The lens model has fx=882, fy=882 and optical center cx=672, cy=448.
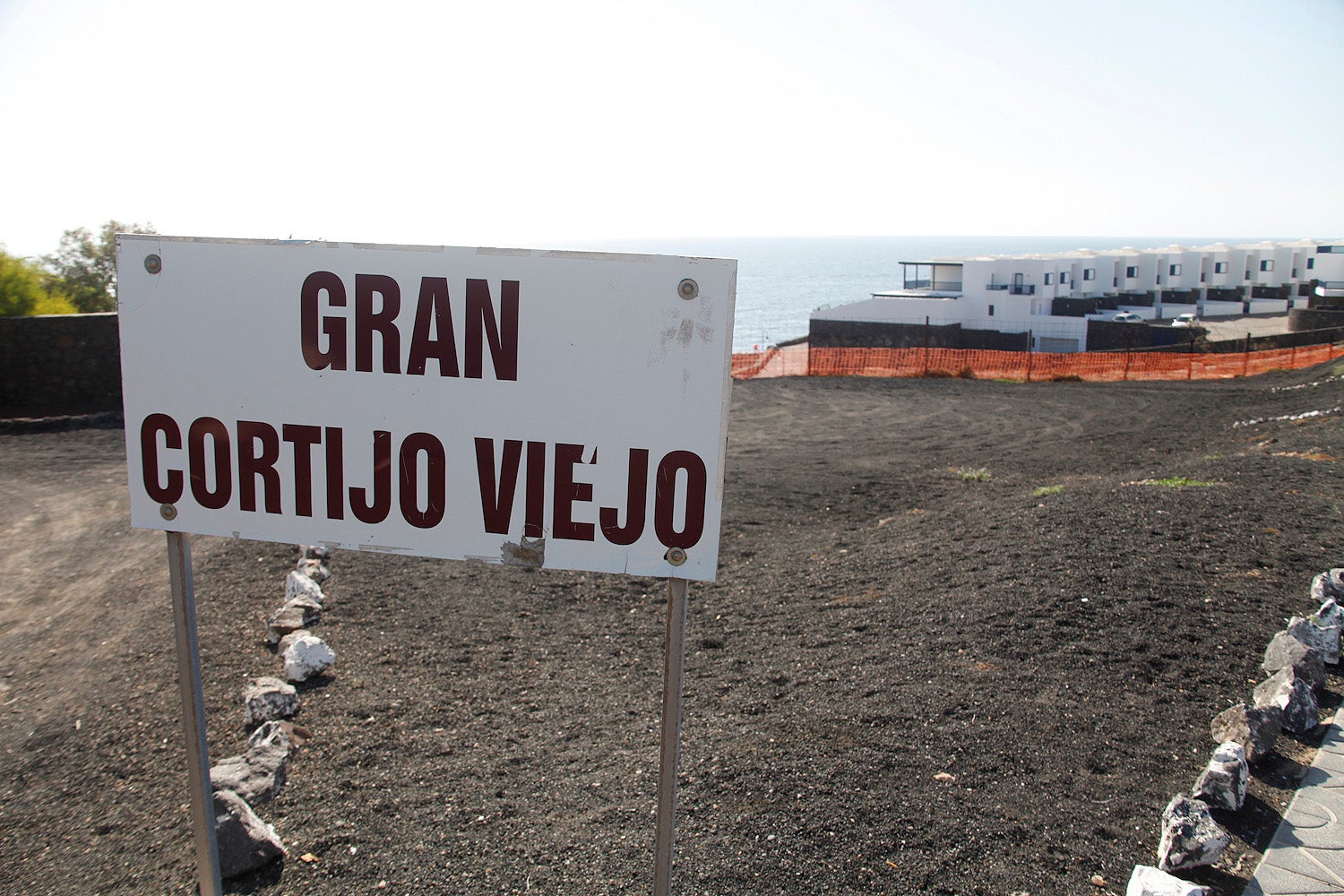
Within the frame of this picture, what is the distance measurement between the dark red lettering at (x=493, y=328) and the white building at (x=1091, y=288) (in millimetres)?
54938

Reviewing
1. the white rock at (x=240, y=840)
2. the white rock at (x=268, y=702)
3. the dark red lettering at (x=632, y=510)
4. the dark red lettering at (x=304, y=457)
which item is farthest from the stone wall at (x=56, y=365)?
the dark red lettering at (x=632, y=510)

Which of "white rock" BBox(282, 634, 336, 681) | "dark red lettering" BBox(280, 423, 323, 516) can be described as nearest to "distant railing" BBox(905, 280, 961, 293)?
"white rock" BBox(282, 634, 336, 681)

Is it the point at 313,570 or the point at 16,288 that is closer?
the point at 313,570

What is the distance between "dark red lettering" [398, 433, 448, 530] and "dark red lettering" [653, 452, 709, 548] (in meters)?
0.68

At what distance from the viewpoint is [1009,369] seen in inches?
1145

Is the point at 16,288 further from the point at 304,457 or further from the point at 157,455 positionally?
the point at 304,457

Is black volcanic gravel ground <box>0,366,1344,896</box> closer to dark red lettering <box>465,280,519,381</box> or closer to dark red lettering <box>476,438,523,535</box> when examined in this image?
dark red lettering <box>476,438,523,535</box>

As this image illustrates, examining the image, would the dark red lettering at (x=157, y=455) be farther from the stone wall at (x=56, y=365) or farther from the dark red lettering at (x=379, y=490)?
the stone wall at (x=56, y=365)

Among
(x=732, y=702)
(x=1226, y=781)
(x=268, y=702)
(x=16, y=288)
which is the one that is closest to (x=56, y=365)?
(x=16, y=288)

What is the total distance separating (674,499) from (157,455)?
67.3 inches

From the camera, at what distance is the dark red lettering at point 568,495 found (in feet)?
8.54

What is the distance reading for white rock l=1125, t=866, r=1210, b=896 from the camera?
9.93 feet

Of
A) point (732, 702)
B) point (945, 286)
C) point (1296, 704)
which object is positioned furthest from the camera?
point (945, 286)

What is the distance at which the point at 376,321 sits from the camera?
2.68m
